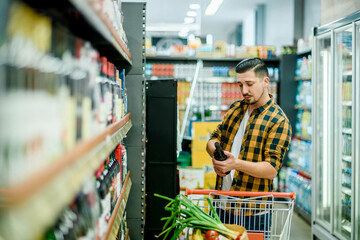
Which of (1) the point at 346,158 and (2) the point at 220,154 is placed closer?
(2) the point at 220,154

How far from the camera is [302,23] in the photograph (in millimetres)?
8492

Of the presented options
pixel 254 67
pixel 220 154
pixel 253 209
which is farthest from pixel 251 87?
pixel 253 209

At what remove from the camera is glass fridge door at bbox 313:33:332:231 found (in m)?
4.49

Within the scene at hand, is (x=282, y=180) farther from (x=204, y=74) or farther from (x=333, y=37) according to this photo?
(x=333, y=37)

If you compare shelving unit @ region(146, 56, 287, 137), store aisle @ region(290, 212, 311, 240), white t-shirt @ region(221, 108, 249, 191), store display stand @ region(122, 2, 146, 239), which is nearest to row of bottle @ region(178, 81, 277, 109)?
shelving unit @ region(146, 56, 287, 137)

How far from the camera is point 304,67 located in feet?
22.0

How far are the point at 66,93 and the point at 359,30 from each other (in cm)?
343

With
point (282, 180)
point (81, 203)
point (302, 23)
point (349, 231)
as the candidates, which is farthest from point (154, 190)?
point (302, 23)

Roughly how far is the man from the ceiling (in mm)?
7934

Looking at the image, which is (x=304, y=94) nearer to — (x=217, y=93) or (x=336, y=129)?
(x=217, y=93)

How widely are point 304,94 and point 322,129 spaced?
224cm

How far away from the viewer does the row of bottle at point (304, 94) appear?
648 centimetres

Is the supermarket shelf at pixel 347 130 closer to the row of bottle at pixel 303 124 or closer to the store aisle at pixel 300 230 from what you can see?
the store aisle at pixel 300 230

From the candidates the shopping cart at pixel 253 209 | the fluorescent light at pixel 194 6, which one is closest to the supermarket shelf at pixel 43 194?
the shopping cart at pixel 253 209
